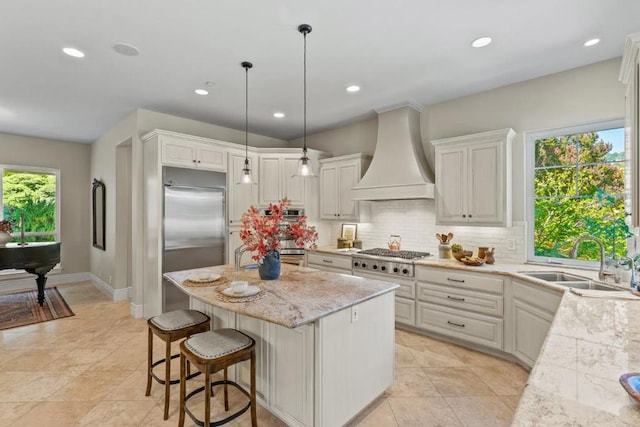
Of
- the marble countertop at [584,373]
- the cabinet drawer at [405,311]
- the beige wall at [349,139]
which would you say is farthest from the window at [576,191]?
the beige wall at [349,139]

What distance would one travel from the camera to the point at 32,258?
440 cm

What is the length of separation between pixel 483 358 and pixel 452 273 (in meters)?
0.86

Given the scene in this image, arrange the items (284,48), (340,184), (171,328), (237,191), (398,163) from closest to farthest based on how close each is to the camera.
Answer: (171,328), (284,48), (398,163), (237,191), (340,184)

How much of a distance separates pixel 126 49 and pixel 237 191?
2.29m

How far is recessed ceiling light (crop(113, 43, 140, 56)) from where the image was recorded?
275 cm

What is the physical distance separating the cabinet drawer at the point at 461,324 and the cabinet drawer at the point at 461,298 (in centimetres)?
6

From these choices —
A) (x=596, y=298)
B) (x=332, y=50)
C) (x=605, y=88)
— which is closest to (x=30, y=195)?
(x=332, y=50)

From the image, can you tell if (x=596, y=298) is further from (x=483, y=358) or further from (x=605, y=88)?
(x=605, y=88)

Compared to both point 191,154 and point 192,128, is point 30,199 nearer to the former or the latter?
point 192,128

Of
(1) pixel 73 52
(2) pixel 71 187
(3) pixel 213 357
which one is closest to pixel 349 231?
(3) pixel 213 357

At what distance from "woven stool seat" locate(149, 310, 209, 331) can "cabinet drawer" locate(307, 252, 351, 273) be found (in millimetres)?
2272

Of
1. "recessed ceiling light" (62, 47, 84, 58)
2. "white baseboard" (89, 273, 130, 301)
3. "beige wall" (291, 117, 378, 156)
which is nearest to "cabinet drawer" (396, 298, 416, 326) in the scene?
"beige wall" (291, 117, 378, 156)

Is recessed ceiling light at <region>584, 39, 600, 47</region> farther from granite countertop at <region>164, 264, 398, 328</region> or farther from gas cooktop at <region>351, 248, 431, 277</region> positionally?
granite countertop at <region>164, 264, 398, 328</region>

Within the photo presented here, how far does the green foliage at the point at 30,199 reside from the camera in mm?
5848
